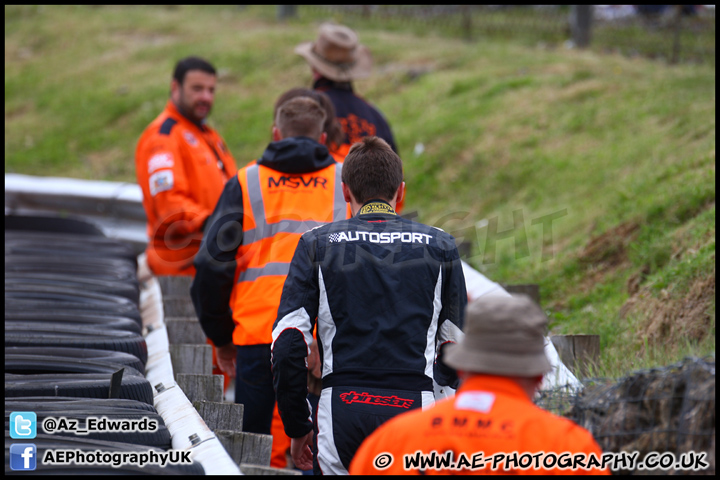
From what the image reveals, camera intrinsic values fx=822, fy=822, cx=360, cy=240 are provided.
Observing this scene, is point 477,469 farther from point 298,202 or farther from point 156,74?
point 156,74

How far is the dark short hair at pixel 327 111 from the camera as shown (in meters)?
4.78

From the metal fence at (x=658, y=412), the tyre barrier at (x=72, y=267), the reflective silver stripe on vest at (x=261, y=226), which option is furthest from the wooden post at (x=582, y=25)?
the metal fence at (x=658, y=412)

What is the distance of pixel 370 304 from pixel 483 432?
1.12 metres

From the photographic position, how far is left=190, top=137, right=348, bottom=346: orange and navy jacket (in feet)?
13.6

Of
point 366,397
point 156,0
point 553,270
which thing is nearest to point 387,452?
point 366,397

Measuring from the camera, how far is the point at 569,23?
18859mm

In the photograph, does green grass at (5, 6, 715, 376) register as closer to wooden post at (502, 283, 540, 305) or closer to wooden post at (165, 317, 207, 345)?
wooden post at (502, 283, 540, 305)

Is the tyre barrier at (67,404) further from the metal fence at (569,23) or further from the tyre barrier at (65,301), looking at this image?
the metal fence at (569,23)

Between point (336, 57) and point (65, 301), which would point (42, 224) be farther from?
point (336, 57)

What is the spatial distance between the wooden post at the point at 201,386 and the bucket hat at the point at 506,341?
2371 mm

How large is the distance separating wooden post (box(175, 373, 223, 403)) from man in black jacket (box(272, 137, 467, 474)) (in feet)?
3.41

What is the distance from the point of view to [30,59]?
66.2ft

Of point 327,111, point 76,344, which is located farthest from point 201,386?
point 327,111

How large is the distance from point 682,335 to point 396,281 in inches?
82.2
